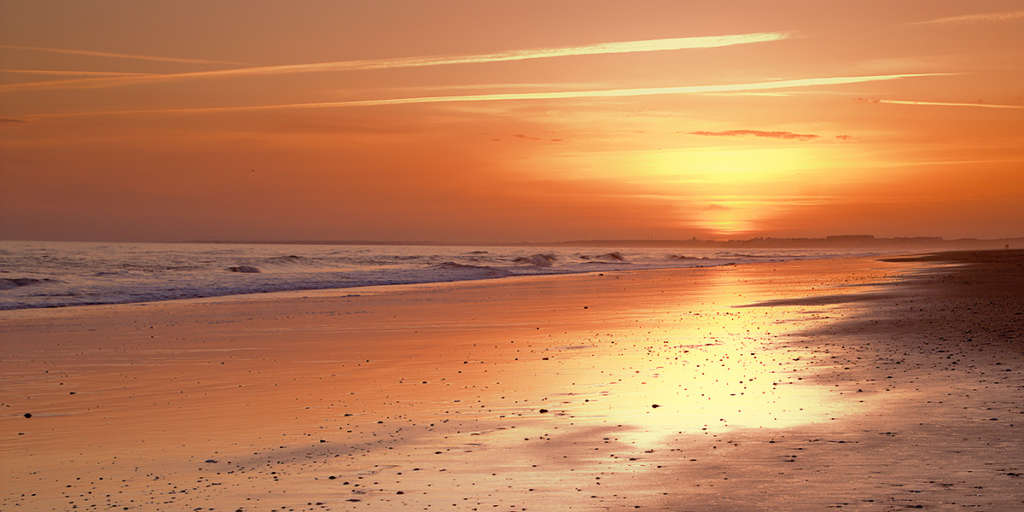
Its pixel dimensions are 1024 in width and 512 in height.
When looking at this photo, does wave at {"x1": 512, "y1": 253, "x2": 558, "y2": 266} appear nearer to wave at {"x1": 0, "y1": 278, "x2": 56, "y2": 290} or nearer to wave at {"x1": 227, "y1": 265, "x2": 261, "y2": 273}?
wave at {"x1": 227, "y1": 265, "x2": 261, "y2": 273}

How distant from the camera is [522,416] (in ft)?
34.7

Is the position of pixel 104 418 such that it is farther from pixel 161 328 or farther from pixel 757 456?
pixel 161 328

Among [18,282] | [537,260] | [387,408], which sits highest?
Result: [537,260]

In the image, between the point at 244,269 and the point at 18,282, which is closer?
the point at 18,282

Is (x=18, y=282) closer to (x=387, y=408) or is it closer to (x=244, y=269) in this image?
(x=244, y=269)

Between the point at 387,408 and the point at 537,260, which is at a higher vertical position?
the point at 537,260

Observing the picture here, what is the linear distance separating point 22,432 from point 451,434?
468 centimetres

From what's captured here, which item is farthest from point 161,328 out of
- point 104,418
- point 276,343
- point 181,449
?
point 181,449

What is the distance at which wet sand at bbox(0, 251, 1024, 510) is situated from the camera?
728cm

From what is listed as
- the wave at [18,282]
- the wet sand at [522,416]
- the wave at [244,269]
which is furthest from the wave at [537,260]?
the wet sand at [522,416]

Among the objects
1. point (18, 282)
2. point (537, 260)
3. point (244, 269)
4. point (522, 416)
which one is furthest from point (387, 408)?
point (537, 260)

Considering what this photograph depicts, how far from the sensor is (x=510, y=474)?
25.8 ft

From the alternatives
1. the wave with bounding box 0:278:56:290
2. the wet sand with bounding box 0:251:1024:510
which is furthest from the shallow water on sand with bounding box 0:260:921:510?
the wave with bounding box 0:278:56:290

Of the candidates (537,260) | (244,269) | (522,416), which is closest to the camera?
(522,416)
